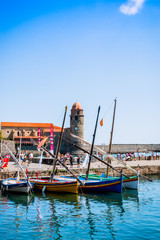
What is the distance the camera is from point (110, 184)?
21.3 m

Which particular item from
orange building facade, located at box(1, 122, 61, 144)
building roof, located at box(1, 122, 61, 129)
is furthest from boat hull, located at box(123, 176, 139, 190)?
building roof, located at box(1, 122, 61, 129)

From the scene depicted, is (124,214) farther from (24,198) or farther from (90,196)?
(24,198)

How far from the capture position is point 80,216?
14516mm

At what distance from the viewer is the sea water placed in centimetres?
1165

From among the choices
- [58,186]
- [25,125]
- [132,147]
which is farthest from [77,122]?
[58,186]

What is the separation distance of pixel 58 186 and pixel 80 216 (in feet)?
21.5

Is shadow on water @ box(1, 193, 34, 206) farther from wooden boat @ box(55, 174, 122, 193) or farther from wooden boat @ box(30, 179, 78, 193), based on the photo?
wooden boat @ box(55, 174, 122, 193)

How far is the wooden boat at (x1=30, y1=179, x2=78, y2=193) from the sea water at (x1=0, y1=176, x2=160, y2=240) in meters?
0.51

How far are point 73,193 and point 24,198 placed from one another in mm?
4176

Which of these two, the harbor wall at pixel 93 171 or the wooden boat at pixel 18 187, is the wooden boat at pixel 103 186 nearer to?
the wooden boat at pixel 18 187

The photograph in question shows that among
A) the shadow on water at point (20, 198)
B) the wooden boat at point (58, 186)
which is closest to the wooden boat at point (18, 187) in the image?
the shadow on water at point (20, 198)

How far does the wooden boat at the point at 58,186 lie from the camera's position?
20464mm

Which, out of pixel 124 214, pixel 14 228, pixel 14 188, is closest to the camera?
pixel 14 228

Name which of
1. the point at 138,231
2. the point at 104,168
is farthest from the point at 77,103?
the point at 138,231
